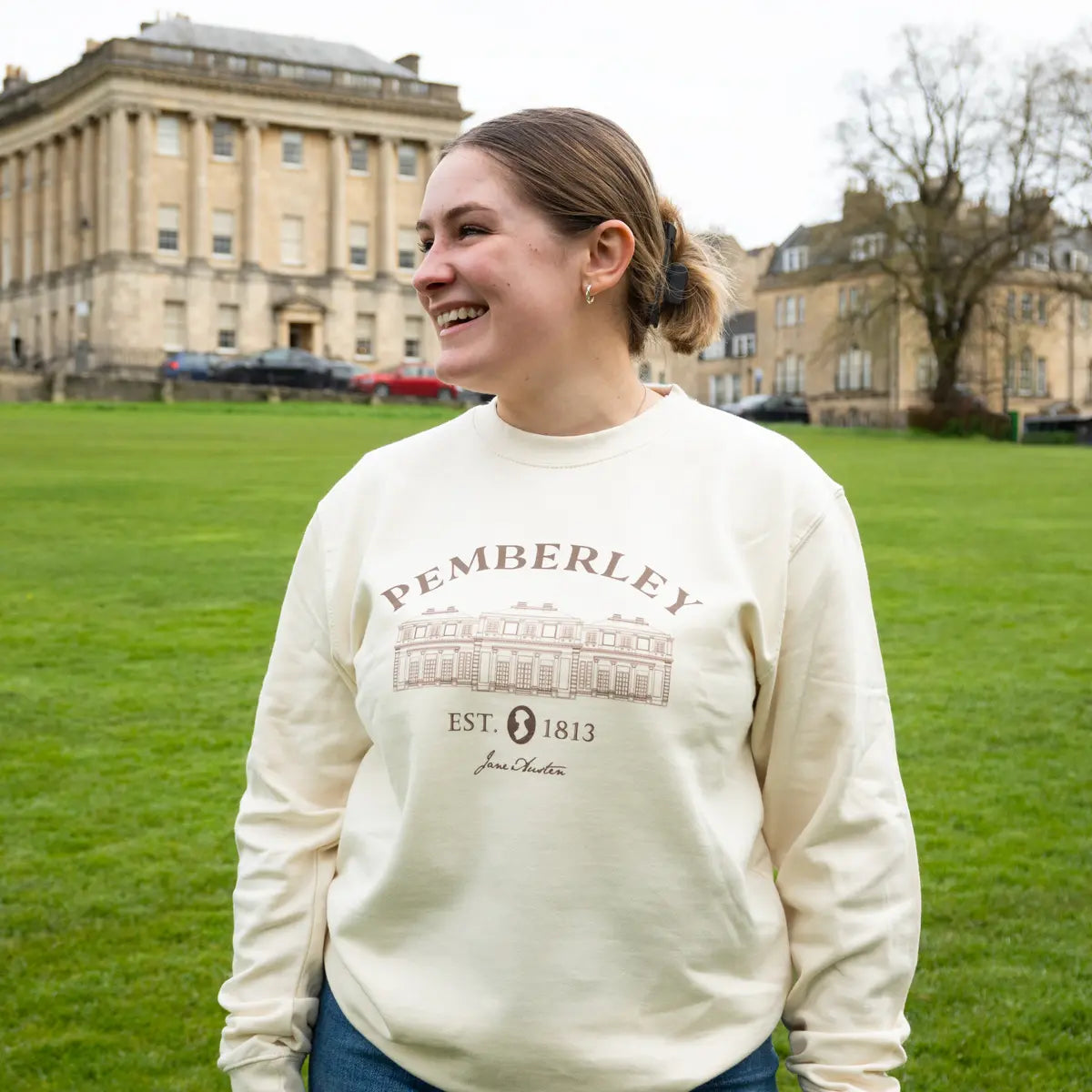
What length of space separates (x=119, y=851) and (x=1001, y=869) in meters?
3.51

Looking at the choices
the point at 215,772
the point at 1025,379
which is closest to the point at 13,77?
the point at 1025,379

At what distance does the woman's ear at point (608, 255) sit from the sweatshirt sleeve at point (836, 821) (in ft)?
1.68

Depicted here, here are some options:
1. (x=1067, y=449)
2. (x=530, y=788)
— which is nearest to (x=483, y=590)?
(x=530, y=788)

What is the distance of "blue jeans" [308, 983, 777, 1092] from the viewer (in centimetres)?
234

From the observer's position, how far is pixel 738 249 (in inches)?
130

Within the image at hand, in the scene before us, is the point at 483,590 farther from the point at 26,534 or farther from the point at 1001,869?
the point at 26,534

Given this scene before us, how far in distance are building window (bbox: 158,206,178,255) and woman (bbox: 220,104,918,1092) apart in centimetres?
8079

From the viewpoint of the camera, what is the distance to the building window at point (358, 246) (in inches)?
3354

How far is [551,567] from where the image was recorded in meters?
2.37

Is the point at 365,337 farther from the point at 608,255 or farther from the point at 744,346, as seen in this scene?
the point at 608,255

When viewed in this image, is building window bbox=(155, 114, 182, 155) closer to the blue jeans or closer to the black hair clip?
the black hair clip

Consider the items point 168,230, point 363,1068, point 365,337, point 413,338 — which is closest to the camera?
point 363,1068

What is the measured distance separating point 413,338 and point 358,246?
5.72m

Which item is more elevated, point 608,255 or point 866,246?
point 866,246
